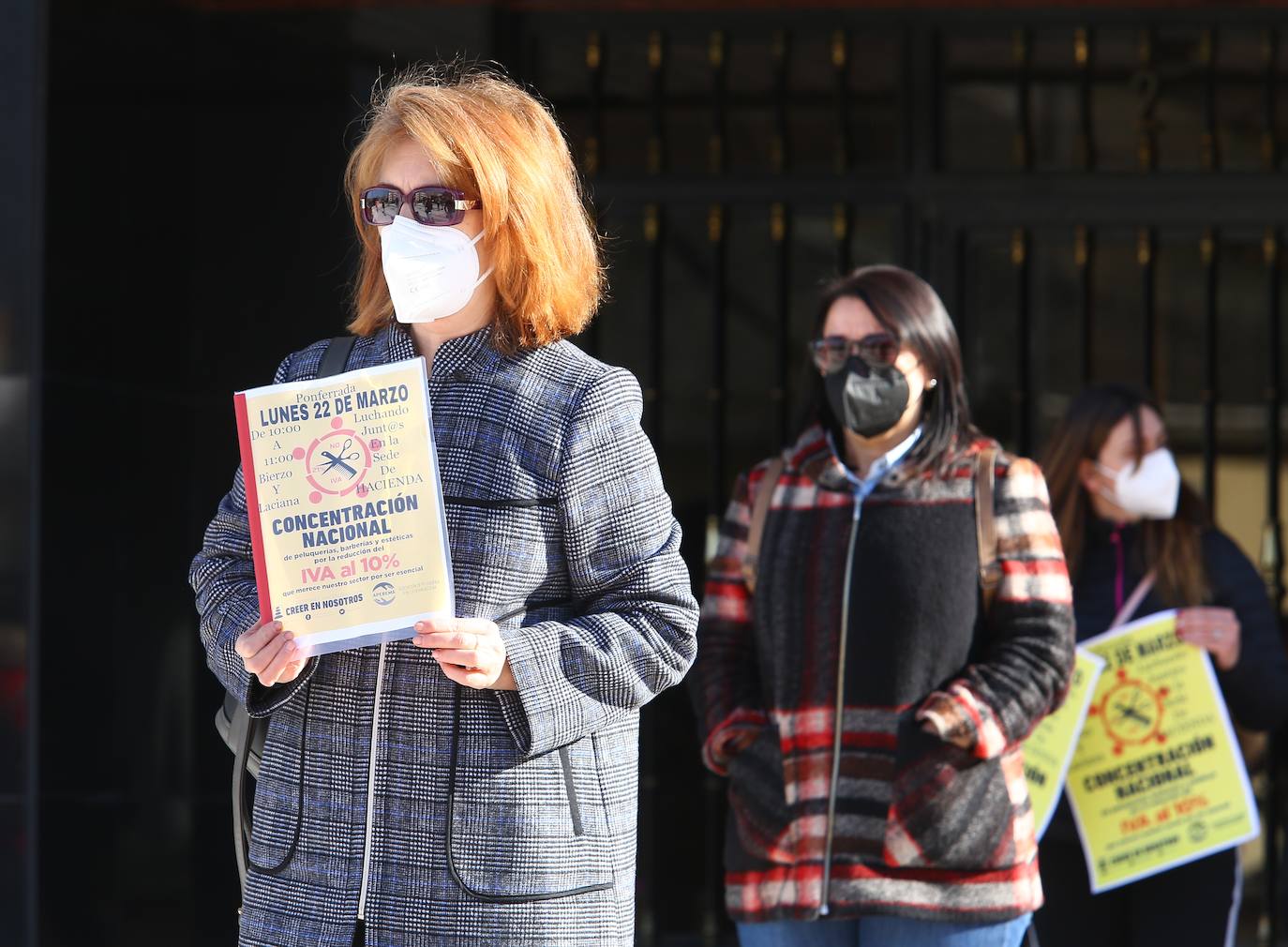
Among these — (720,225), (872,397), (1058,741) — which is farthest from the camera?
(720,225)

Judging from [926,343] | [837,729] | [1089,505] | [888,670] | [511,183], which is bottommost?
[837,729]

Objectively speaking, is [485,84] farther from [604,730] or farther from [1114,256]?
[1114,256]

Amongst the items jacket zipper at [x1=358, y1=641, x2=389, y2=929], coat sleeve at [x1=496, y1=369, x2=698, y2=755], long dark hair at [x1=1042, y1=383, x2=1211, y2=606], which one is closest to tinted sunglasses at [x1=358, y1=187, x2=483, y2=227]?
coat sleeve at [x1=496, y1=369, x2=698, y2=755]

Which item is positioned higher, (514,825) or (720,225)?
(720,225)

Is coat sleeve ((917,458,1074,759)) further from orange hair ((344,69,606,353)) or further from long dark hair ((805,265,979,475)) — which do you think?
orange hair ((344,69,606,353))

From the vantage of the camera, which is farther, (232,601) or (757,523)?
(757,523)

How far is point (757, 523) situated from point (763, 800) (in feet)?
1.80

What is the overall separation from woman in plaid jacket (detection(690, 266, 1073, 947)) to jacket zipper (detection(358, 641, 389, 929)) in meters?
1.30

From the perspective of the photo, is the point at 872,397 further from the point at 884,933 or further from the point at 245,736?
the point at 245,736

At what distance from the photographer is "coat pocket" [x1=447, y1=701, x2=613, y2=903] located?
2301 millimetres

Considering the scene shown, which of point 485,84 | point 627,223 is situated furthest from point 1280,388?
point 485,84

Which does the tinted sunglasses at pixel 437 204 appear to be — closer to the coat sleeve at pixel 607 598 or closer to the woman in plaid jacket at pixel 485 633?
the woman in plaid jacket at pixel 485 633

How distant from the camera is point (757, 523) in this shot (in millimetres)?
3727

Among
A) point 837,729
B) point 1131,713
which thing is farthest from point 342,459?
point 1131,713
